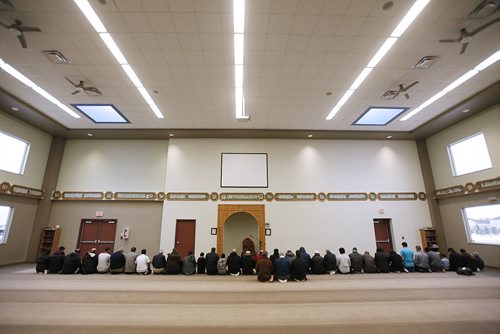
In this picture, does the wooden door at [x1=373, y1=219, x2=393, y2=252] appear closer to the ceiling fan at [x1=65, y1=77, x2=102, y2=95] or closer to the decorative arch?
the decorative arch

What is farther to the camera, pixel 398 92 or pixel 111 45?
pixel 398 92

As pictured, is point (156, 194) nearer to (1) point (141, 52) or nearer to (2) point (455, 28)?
(1) point (141, 52)

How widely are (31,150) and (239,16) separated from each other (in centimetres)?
951

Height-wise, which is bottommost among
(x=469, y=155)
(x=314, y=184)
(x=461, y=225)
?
(x=461, y=225)

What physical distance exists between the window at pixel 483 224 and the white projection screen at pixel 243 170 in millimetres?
7502

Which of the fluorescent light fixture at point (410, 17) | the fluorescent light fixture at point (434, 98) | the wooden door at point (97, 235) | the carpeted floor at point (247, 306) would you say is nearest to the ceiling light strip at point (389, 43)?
the fluorescent light fixture at point (410, 17)

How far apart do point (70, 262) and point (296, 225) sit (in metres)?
→ 7.49

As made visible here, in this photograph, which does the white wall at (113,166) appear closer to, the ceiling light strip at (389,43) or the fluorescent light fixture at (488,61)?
the ceiling light strip at (389,43)

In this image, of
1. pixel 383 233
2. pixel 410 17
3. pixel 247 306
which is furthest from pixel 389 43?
pixel 383 233

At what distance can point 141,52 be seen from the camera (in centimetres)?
534

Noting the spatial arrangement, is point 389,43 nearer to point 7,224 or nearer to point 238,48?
point 238,48

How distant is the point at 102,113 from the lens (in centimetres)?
809

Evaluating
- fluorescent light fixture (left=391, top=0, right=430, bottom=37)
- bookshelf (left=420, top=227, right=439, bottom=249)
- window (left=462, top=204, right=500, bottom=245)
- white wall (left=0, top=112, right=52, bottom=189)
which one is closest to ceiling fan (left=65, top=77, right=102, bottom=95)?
white wall (left=0, top=112, right=52, bottom=189)

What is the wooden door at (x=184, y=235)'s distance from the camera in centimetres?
890
